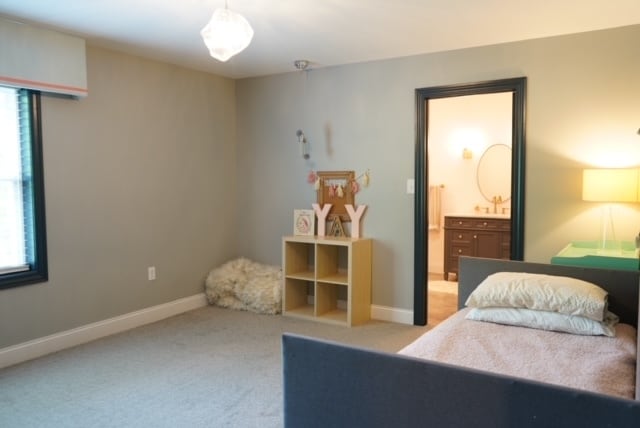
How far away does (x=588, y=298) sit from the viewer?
2.27m

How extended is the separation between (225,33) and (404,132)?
2101 mm

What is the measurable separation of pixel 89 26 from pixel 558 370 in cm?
335

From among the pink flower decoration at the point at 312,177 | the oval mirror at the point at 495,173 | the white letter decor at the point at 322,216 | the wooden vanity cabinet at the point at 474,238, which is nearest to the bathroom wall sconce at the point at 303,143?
the pink flower decoration at the point at 312,177

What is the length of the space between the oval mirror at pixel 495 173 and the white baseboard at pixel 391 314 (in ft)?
8.74

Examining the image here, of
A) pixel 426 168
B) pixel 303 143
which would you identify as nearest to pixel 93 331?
pixel 303 143

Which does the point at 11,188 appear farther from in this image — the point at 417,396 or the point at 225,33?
the point at 417,396

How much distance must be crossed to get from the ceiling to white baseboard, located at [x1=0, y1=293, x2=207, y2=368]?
2.14 m

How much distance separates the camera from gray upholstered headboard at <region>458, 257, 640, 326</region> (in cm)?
248

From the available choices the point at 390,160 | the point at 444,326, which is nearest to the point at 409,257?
the point at 390,160

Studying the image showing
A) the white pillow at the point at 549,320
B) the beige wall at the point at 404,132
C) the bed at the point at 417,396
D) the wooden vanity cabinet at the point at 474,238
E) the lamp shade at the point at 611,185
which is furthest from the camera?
the wooden vanity cabinet at the point at 474,238

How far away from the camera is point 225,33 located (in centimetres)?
233

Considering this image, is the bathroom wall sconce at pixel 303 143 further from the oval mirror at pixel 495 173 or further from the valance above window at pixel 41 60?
the oval mirror at pixel 495 173

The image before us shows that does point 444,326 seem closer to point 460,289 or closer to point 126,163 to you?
point 460,289

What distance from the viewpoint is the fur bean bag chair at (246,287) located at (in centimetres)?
437
